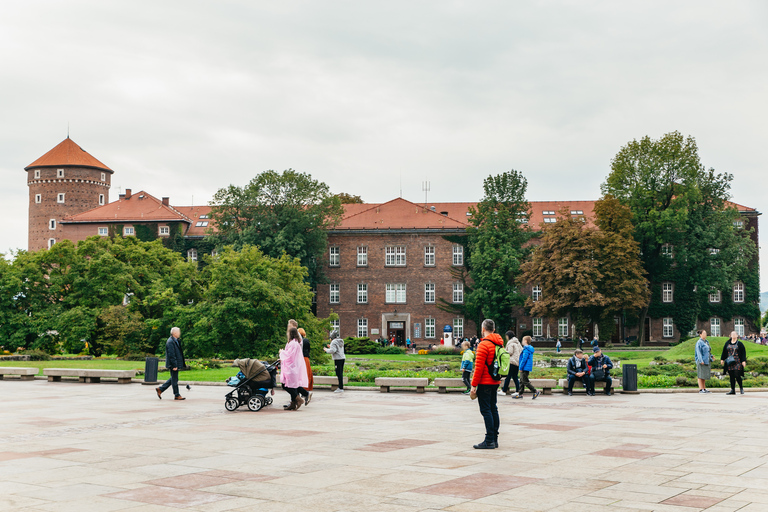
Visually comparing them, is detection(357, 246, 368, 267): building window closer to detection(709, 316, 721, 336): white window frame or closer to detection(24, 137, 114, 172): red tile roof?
detection(709, 316, 721, 336): white window frame

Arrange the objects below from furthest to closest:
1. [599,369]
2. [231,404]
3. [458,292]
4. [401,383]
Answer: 1. [458,292]
2. [401,383]
3. [599,369]
4. [231,404]

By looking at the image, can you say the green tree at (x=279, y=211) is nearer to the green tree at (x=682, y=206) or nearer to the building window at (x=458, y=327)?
the building window at (x=458, y=327)

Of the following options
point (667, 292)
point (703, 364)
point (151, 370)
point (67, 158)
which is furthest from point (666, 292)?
point (67, 158)

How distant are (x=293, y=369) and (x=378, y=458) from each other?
6458 mm

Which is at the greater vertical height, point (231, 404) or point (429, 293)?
point (429, 293)

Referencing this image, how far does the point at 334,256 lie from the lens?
69.1 meters

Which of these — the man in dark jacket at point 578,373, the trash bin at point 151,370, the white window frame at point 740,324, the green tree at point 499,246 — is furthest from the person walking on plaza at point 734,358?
the white window frame at point 740,324

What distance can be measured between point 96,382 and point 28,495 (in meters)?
17.8

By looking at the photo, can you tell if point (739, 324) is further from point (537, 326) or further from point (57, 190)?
point (57, 190)

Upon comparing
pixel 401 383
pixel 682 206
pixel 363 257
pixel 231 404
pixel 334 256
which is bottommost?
pixel 401 383

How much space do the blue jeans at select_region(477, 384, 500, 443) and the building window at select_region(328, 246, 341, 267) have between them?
5817 centimetres

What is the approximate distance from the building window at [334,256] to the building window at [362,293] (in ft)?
9.31

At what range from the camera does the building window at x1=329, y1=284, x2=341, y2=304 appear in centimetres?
6881

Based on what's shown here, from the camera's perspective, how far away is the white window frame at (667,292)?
66.9 meters
